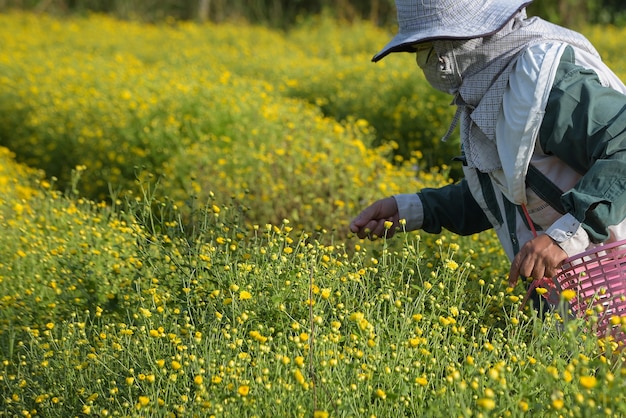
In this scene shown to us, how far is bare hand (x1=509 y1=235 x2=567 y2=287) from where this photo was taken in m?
2.13

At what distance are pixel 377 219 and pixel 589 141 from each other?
890mm

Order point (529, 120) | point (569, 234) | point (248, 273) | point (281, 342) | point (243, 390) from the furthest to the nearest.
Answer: point (248, 273) < point (281, 342) < point (529, 120) < point (569, 234) < point (243, 390)

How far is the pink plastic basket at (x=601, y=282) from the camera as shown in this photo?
2172 millimetres

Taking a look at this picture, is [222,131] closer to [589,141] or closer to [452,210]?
[452,210]

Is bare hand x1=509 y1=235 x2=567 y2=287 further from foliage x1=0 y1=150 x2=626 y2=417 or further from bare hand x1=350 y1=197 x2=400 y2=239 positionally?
bare hand x1=350 y1=197 x2=400 y2=239

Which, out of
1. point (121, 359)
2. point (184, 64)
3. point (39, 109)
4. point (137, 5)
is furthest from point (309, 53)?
point (121, 359)

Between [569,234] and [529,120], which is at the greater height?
[529,120]

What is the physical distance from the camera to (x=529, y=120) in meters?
2.23

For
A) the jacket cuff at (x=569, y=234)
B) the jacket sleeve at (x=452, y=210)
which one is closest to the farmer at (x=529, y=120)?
the jacket cuff at (x=569, y=234)

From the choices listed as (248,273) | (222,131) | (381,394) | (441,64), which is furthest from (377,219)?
(222,131)

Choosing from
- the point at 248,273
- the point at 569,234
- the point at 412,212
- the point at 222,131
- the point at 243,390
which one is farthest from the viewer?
the point at 222,131

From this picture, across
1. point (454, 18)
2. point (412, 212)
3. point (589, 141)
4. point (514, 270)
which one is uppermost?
point (454, 18)

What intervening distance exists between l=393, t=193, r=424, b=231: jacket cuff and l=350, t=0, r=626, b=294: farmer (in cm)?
22

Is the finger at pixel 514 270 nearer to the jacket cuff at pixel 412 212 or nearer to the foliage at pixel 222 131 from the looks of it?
the jacket cuff at pixel 412 212
